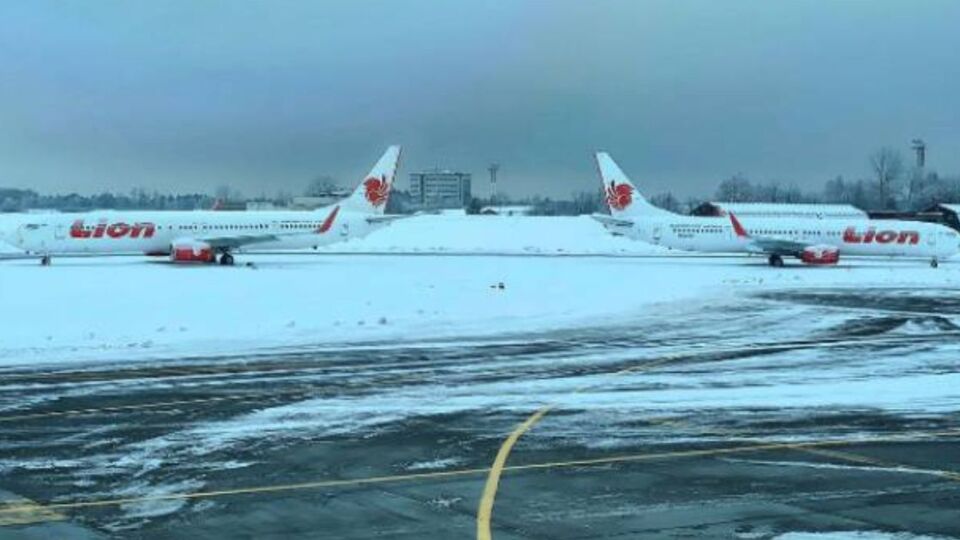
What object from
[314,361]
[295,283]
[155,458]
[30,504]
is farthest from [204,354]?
[295,283]

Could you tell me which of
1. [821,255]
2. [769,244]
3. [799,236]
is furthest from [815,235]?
[769,244]

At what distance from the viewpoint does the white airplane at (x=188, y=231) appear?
6112 centimetres

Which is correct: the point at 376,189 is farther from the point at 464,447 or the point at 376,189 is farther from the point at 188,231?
the point at 464,447

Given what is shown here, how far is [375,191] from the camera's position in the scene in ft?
231

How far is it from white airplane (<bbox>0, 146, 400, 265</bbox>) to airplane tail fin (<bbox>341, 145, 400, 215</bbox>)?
0.55 ft

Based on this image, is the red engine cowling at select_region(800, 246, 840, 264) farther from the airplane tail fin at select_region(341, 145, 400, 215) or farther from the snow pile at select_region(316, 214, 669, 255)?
the airplane tail fin at select_region(341, 145, 400, 215)

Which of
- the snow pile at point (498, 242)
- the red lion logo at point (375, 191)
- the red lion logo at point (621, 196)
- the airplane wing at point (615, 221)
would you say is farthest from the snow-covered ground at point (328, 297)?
the snow pile at point (498, 242)

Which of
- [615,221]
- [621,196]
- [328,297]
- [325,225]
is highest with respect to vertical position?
[621,196]

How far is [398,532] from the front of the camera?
884 centimetres

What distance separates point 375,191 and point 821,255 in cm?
2614

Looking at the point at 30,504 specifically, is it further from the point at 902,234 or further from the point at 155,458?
the point at 902,234

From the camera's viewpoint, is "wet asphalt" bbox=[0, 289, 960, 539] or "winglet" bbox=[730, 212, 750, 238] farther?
"winglet" bbox=[730, 212, 750, 238]

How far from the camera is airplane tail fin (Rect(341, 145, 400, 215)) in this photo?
69.6 metres

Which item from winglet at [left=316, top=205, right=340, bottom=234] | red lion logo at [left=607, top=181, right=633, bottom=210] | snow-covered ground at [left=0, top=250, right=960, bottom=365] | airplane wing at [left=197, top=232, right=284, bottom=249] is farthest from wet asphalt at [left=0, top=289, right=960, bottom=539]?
red lion logo at [left=607, top=181, right=633, bottom=210]
